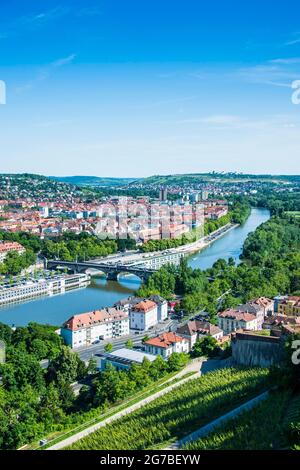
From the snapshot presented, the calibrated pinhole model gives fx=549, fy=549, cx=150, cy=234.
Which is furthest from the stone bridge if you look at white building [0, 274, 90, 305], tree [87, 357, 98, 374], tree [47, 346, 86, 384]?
tree [47, 346, 86, 384]

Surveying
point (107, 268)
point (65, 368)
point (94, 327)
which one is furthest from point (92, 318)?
point (107, 268)

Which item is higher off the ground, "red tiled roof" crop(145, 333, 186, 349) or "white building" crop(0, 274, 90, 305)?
"red tiled roof" crop(145, 333, 186, 349)

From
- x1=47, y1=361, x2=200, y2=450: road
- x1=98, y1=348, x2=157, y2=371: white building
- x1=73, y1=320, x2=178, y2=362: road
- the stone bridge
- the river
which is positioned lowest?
the river

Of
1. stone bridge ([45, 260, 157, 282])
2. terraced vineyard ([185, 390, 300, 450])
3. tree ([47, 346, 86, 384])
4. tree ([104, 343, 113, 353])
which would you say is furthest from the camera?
stone bridge ([45, 260, 157, 282])

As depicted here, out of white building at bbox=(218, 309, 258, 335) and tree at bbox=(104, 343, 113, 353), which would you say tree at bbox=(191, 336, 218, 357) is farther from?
white building at bbox=(218, 309, 258, 335)

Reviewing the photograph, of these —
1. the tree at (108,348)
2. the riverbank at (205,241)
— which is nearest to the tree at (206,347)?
the tree at (108,348)

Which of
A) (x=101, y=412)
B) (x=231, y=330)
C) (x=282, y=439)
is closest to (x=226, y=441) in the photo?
(x=282, y=439)
